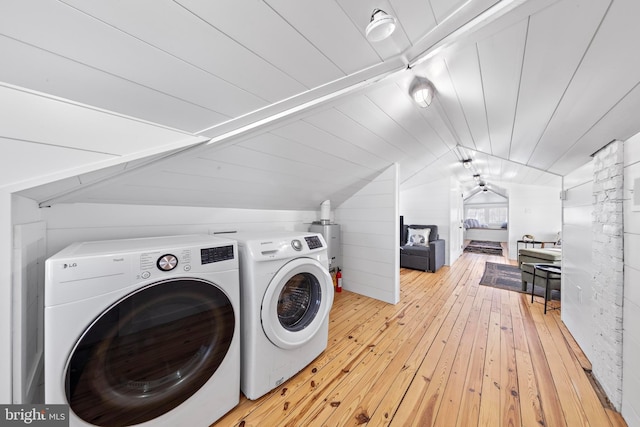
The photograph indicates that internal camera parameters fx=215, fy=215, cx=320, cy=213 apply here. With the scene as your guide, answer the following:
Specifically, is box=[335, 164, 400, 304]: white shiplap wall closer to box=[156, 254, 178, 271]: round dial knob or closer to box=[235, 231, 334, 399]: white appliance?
box=[235, 231, 334, 399]: white appliance

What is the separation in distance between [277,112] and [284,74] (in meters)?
0.22

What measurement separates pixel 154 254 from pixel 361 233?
2.40 meters

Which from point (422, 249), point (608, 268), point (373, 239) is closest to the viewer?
point (608, 268)

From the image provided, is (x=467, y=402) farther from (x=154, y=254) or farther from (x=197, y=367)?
(x=154, y=254)

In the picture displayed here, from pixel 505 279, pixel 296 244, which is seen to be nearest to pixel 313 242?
pixel 296 244

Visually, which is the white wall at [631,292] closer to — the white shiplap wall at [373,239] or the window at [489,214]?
the white shiplap wall at [373,239]

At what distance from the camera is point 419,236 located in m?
4.52

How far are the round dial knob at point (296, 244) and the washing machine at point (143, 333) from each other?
1.26 feet

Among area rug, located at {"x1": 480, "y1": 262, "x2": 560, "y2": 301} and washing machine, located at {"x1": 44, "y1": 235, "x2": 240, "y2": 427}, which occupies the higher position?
washing machine, located at {"x1": 44, "y1": 235, "x2": 240, "y2": 427}

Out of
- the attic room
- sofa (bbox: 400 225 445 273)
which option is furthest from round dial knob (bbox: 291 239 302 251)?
sofa (bbox: 400 225 445 273)

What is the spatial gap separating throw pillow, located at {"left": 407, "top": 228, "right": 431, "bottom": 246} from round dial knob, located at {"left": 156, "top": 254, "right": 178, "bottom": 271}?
442 cm

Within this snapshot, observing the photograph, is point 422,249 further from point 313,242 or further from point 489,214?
point 489,214

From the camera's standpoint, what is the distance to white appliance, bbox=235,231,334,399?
49.9 inches

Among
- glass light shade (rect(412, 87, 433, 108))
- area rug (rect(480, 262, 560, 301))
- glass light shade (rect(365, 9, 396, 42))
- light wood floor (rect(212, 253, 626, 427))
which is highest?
glass light shade (rect(412, 87, 433, 108))
